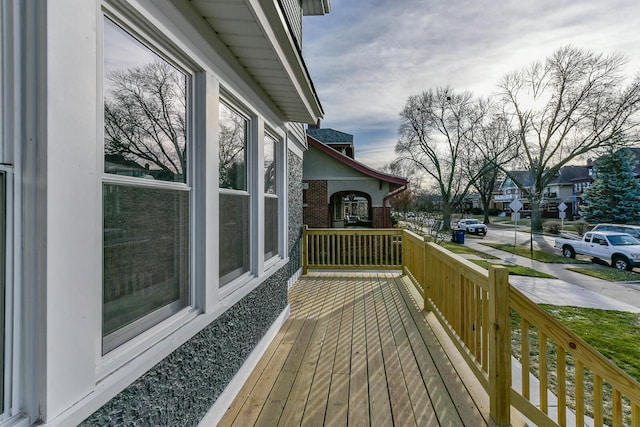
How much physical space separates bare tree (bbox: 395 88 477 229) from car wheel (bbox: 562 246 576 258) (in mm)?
12142

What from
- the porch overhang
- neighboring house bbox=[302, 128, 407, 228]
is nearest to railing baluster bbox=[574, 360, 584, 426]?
the porch overhang

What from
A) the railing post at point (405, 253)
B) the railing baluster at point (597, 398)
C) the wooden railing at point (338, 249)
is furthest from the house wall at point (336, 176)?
the railing baluster at point (597, 398)

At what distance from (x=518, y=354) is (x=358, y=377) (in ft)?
7.11

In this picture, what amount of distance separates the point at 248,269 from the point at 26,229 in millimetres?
2141

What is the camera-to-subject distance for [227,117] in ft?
8.61

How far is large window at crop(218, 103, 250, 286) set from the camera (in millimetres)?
2512

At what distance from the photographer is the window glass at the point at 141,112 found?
1.39 metres

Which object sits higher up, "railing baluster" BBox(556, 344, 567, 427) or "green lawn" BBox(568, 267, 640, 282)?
"railing baluster" BBox(556, 344, 567, 427)

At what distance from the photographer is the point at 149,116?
164 centimetres

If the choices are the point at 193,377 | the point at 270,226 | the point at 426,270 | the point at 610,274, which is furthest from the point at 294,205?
the point at 610,274

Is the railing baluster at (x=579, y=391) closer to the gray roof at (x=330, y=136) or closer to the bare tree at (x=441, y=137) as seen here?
the gray roof at (x=330, y=136)

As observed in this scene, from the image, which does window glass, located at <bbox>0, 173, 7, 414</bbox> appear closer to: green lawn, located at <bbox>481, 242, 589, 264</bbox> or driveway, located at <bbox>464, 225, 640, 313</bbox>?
driveway, located at <bbox>464, 225, 640, 313</bbox>

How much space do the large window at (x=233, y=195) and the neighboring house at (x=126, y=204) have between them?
0.07ft

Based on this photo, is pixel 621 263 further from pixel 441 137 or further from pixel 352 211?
pixel 352 211
